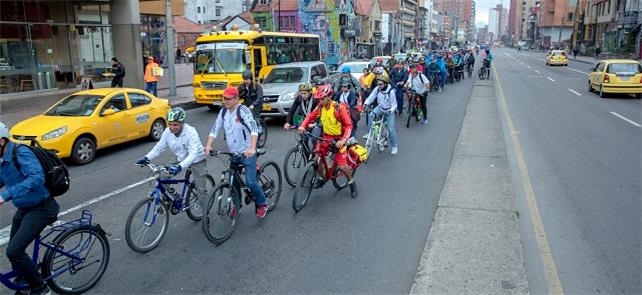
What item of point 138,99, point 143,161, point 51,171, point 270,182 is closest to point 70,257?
point 51,171

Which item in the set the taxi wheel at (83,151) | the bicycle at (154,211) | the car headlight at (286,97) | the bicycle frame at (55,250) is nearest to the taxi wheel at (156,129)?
the taxi wheel at (83,151)

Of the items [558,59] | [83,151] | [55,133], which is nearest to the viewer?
[55,133]

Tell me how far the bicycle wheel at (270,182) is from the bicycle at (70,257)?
89.3 inches

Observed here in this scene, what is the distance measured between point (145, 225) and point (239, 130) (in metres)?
1.50

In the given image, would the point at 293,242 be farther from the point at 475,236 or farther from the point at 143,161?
the point at 475,236

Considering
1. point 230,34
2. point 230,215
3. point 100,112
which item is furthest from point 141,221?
point 230,34

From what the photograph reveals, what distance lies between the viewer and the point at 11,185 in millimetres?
4031

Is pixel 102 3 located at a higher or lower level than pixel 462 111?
higher

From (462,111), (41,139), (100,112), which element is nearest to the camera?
(41,139)

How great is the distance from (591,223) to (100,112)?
29.5 feet

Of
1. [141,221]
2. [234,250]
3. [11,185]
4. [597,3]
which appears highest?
[597,3]

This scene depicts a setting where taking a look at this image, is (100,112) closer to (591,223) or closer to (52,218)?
(52,218)

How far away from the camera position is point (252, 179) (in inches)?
234

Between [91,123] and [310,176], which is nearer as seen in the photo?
[310,176]
